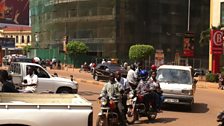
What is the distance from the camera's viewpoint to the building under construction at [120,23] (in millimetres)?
68438

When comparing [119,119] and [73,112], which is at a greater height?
[73,112]

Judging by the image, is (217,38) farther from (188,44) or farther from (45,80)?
(45,80)

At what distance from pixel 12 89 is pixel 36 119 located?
9.81 ft

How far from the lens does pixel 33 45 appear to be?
285 feet

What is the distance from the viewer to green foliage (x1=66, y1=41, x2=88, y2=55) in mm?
65562

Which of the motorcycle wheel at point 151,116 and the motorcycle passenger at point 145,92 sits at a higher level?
the motorcycle passenger at point 145,92

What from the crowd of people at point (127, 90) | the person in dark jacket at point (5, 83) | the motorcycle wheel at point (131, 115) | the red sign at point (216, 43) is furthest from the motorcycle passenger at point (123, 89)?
the red sign at point (216, 43)

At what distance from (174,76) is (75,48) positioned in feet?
155

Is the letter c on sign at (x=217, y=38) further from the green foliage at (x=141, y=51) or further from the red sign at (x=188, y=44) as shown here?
the green foliage at (x=141, y=51)

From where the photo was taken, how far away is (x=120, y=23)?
6806cm

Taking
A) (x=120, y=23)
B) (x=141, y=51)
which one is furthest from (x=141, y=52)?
(x=120, y=23)

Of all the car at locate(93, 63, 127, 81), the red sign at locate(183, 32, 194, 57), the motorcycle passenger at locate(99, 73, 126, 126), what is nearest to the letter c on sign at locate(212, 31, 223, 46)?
the red sign at locate(183, 32, 194, 57)

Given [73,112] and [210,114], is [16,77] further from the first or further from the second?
[73,112]

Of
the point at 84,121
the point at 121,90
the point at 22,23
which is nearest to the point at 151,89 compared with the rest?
the point at 121,90
